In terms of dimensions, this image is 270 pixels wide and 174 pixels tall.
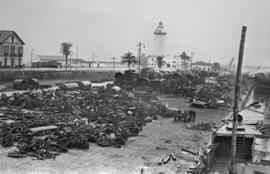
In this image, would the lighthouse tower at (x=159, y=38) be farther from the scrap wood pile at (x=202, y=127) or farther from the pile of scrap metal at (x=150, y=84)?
the scrap wood pile at (x=202, y=127)

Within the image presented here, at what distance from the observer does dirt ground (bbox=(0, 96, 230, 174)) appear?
1280cm

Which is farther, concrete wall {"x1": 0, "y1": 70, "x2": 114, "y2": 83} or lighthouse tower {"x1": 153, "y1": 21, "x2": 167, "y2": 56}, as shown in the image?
lighthouse tower {"x1": 153, "y1": 21, "x2": 167, "y2": 56}

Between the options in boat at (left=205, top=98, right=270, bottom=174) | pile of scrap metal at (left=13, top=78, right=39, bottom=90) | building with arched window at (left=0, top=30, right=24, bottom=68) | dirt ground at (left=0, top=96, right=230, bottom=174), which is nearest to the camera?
dirt ground at (left=0, top=96, right=230, bottom=174)

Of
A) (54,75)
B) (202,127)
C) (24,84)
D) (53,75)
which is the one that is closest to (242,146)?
(202,127)

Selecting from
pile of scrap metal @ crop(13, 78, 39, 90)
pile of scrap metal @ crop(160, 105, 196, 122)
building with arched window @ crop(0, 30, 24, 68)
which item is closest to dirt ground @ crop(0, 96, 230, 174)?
pile of scrap metal @ crop(160, 105, 196, 122)

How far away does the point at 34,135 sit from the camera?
16.7 meters

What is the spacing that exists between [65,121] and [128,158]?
7231mm

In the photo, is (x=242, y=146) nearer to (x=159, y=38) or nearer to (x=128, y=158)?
(x=128, y=158)

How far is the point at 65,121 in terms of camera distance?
67.4ft

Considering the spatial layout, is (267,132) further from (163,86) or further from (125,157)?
(163,86)

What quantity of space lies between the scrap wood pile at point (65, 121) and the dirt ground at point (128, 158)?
0.56 metres

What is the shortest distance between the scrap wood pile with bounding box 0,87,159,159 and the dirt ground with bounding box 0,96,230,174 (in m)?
0.56

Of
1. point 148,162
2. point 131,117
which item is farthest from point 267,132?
point 131,117

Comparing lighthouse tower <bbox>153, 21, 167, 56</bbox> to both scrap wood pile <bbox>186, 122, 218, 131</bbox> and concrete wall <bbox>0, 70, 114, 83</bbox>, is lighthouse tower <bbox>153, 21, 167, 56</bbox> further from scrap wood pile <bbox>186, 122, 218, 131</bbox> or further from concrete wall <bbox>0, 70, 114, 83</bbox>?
scrap wood pile <bbox>186, 122, 218, 131</bbox>
